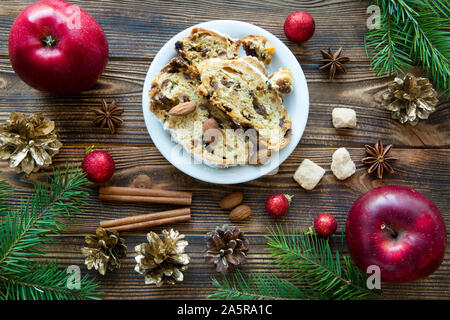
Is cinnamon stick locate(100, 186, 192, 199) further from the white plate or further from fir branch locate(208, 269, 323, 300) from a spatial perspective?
fir branch locate(208, 269, 323, 300)

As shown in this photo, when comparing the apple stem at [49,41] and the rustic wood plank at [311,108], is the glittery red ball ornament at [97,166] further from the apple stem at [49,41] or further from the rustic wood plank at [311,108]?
the apple stem at [49,41]

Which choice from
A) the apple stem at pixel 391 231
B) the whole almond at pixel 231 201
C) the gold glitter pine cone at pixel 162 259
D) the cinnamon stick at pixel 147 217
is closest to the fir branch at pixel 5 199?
the cinnamon stick at pixel 147 217

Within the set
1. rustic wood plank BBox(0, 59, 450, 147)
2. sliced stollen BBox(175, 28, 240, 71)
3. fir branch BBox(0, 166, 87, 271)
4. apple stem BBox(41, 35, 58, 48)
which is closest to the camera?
fir branch BBox(0, 166, 87, 271)

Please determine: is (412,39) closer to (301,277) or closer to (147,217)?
(301,277)

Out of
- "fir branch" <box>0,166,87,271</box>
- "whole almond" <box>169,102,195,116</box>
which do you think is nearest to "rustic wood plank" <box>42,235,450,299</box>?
"fir branch" <box>0,166,87,271</box>

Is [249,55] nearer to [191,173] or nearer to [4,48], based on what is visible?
[191,173]

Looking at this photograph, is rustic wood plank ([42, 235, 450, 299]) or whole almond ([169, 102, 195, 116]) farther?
rustic wood plank ([42, 235, 450, 299])
